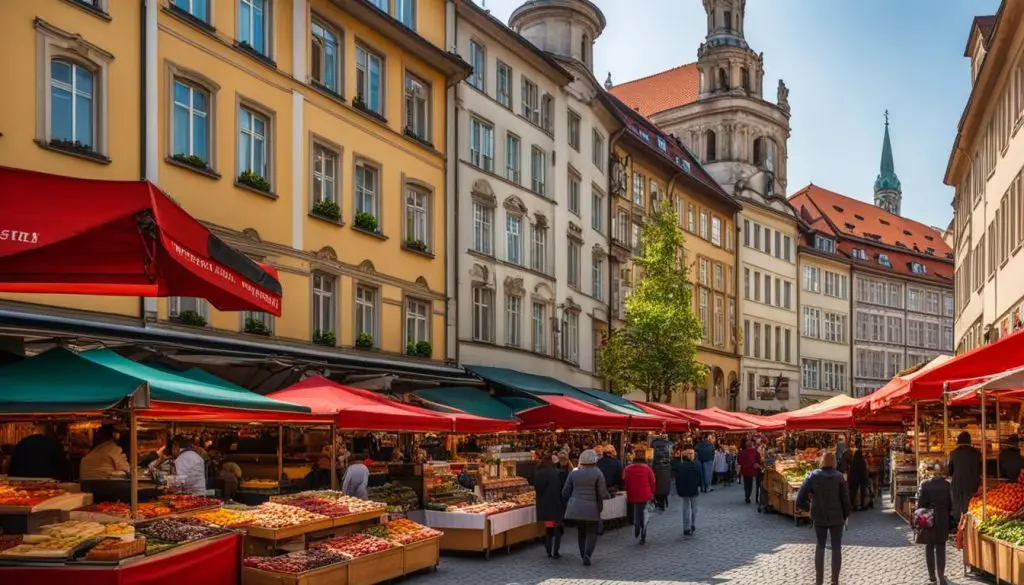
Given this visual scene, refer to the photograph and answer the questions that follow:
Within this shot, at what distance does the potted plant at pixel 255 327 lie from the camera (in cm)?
2372

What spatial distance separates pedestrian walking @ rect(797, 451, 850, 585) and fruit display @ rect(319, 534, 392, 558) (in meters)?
5.37

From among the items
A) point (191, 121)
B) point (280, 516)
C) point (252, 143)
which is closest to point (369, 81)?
point (252, 143)

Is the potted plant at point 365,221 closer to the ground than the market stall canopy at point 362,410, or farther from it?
farther from it

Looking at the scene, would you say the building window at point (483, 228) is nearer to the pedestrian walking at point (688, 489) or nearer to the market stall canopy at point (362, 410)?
the pedestrian walking at point (688, 489)

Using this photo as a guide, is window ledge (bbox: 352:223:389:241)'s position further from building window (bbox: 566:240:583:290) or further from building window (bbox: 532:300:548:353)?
building window (bbox: 566:240:583:290)

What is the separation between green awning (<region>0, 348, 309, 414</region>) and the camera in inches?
484

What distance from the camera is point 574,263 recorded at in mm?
43312

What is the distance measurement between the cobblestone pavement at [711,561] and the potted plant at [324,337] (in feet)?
22.9

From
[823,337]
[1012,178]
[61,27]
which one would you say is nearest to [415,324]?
[61,27]

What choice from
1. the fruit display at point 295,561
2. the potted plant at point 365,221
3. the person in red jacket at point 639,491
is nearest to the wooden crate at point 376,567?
the fruit display at point 295,561

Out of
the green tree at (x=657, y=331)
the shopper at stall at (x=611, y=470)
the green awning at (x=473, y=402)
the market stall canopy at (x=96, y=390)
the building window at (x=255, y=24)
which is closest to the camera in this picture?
the market stall canopy at (x=96, y=390)

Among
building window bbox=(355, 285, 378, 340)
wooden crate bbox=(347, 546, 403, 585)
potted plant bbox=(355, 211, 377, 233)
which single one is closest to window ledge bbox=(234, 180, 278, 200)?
potted plant bbox=(355, 211, 377, 233)

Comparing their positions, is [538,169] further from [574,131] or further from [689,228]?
[689,228]

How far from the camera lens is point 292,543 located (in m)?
14.9
